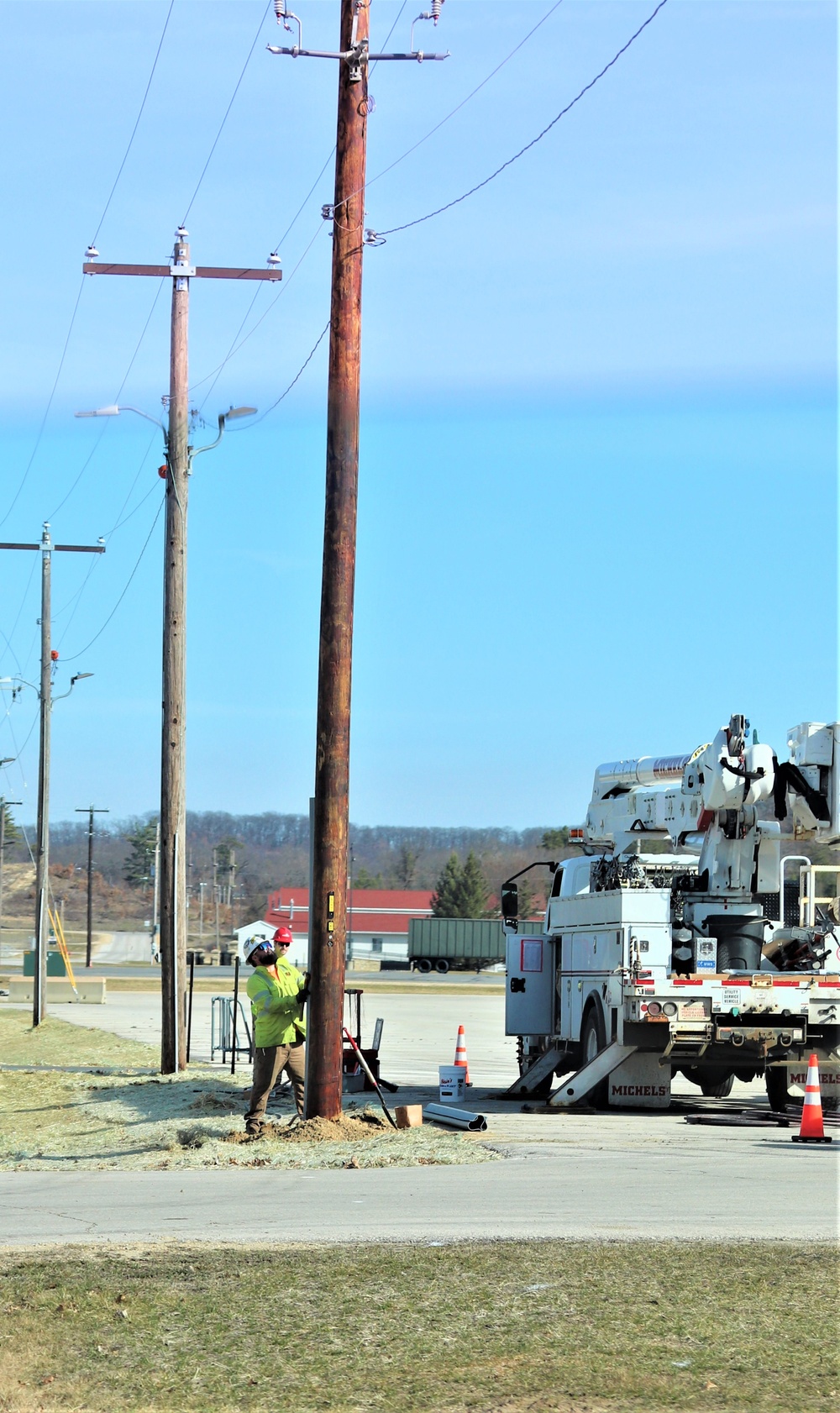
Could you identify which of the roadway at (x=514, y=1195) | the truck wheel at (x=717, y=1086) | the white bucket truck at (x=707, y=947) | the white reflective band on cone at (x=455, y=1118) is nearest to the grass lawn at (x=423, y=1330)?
the roadway at (x=514, y=1195)

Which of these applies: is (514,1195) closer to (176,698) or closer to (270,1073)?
(270,1073)

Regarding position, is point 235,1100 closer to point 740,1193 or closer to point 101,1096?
point 101,1096

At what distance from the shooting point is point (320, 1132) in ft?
47.5

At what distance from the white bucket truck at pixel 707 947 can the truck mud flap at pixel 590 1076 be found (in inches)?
0.5

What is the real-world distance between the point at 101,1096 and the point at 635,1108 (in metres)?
6.13

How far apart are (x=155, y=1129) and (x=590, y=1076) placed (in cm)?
433

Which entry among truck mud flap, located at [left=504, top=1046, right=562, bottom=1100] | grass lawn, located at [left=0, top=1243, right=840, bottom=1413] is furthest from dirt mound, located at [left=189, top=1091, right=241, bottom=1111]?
grass lawn, located at [left=0, top=1243, right=840, bottom=1413]

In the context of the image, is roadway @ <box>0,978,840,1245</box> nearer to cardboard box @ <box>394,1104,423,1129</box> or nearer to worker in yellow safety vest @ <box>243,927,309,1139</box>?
cardboard box @ <box>394,1104,423,1129</box>

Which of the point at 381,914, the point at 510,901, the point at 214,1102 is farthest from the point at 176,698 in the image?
the point at 381,914

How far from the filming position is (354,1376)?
21.9 feet

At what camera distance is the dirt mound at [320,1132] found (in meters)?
14.3

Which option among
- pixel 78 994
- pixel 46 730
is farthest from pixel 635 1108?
pixel 78 994

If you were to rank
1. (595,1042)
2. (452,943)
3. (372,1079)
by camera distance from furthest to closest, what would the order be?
(452,943), (595,1042), (372,1079)

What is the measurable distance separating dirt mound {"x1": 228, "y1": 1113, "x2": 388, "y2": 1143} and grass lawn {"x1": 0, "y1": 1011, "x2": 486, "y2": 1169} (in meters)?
0.02
